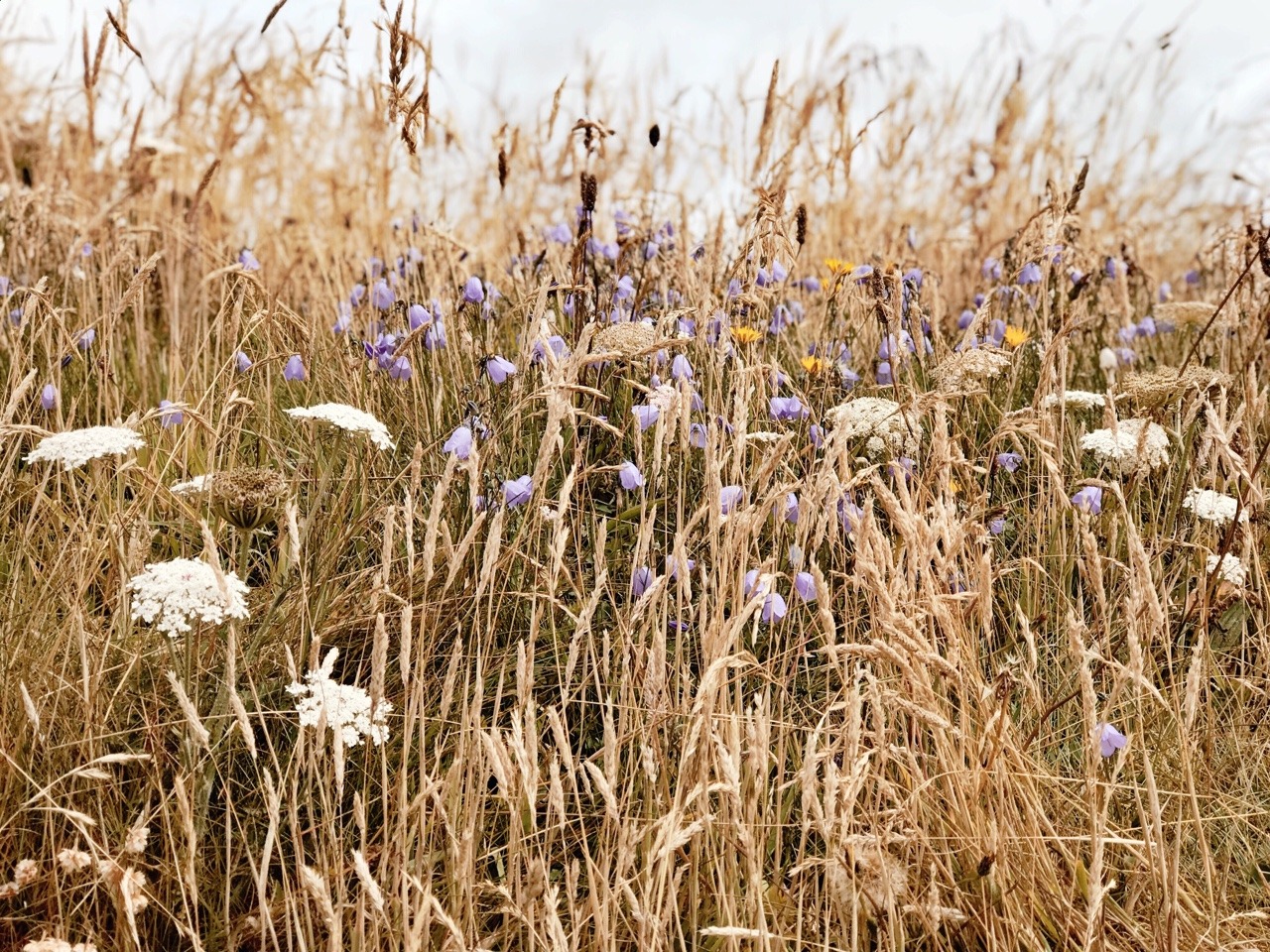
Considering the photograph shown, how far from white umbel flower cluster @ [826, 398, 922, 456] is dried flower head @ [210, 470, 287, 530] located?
102 centimetres

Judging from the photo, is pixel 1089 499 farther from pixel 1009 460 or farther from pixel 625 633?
pixel 625 633

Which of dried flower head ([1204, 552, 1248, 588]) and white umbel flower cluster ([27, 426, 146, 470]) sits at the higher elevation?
white umbel flower cluster ([27, 426, 146, 470])

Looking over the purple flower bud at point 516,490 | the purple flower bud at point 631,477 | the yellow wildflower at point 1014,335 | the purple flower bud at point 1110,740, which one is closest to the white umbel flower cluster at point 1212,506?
the purple flower bud at point 1110,740

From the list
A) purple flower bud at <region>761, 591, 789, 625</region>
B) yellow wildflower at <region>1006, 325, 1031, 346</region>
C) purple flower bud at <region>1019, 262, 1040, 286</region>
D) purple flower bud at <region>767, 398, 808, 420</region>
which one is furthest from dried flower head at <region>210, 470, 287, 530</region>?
purple flower bud at <region>1019, 262, 1040, 286</region>

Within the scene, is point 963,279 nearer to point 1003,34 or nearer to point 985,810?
point 1003,34

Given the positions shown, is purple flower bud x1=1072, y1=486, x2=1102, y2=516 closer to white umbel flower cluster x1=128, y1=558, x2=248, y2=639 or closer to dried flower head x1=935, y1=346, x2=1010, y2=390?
dried flower head x1=935, y1=346, x2=1010, y2=390

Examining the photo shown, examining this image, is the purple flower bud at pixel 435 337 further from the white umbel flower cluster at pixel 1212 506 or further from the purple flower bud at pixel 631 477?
the white umbel flower cluster at pixel 1212 506

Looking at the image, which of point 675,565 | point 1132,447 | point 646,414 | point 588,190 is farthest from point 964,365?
point 588,190

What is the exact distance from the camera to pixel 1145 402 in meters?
2.79

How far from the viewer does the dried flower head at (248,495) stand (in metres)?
1.83

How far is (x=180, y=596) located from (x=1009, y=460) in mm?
1896

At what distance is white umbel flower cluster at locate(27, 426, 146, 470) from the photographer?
1842mm

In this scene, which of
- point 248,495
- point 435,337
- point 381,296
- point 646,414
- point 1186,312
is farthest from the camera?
point 1186,312

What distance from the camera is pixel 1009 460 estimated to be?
284cm
